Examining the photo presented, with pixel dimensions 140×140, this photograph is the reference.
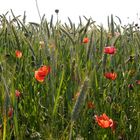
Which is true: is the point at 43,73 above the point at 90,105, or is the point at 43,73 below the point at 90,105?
above

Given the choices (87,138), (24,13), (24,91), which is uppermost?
(24,13)

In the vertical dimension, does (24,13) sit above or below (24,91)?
above

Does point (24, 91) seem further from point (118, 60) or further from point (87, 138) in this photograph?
point (118, 60)

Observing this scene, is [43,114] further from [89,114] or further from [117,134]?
[117,134]

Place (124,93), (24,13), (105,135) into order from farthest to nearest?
(24,13) < (124,93) < (105,135)

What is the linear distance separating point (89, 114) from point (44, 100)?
0.17m

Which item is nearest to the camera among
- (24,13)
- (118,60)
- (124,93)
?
(124,93)

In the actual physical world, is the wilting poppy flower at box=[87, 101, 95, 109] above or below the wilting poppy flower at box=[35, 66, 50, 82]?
below

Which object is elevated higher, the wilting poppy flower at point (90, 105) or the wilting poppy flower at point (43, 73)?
the wilting poppy flower at point (43, 73)

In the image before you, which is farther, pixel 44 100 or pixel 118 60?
pixel 118 60

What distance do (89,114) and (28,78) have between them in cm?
32

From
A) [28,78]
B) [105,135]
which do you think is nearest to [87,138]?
[105,135]

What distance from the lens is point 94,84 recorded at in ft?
4.19

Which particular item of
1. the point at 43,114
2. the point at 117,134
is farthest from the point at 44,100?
the point at 117,134
